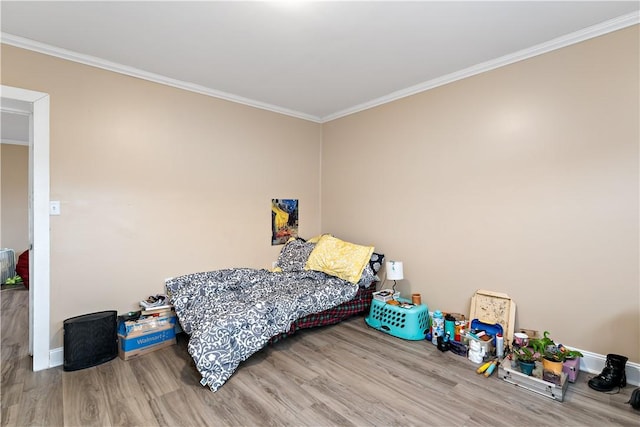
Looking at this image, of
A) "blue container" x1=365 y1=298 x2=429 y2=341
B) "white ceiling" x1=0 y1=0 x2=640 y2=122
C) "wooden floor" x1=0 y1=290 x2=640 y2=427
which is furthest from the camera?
"blue container" x1=365 y1=298 x2=429 y2=341

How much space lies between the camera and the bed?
88.6 inches

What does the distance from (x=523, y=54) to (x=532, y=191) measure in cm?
115

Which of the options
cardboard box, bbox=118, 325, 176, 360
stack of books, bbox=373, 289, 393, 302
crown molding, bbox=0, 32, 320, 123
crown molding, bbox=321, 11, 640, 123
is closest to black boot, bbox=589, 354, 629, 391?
stack of books, bbox=373, 289, 393, 302

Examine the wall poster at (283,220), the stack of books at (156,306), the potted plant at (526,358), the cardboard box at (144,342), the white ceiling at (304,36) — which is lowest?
the cardboard box at (144,342)

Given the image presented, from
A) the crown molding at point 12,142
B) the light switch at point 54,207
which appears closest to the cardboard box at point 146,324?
the light switch at point 54,207

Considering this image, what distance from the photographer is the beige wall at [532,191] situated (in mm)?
2213

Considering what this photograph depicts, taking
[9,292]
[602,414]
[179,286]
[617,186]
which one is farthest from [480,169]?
[9,292]

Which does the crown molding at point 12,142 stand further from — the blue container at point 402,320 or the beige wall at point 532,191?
the blue container at point 402,320

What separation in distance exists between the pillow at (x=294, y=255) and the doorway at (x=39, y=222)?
226 centimetres

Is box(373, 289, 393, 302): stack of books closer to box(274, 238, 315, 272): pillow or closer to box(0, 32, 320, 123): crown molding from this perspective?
box(274, 238, 315, 272): pillow

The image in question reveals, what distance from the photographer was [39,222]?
2447 mm

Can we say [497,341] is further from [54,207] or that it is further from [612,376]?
[54,207]

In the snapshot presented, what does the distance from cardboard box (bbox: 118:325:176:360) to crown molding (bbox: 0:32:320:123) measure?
93.1 inches

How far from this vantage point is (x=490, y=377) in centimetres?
231
